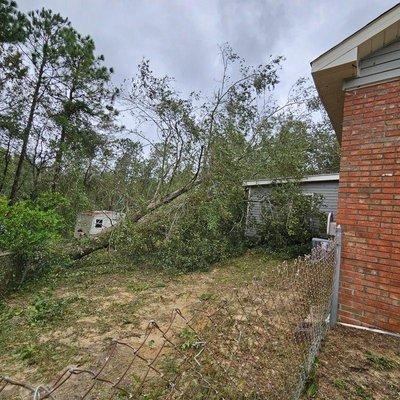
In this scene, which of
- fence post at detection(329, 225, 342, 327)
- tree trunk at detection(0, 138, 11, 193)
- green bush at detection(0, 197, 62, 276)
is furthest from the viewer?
tree trunk at detection(0, 138, 11, 193)

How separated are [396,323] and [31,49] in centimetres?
1797

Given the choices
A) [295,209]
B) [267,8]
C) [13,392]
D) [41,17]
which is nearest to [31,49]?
[41,17]

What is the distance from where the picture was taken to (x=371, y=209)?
371 cm

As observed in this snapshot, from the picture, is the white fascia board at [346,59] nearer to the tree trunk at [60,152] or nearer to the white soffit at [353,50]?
the white soffit at [353,50]

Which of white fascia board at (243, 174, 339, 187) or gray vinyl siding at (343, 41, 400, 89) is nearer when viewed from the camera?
gray vinyl siding at (343, 41, 400, 89)

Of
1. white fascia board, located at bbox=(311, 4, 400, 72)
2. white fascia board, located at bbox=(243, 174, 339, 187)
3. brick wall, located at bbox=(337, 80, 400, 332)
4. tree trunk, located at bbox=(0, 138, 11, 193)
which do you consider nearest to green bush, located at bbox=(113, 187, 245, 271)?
white fascia board, located at bbox=(243, 174, 339, 187)

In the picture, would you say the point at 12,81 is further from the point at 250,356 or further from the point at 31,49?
the point at 250,356

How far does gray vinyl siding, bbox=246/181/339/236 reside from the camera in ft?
35.9

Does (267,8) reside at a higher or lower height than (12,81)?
higher

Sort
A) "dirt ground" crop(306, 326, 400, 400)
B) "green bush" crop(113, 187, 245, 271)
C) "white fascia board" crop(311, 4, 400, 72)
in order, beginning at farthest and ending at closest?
"green bush" crop(113, 187, 245, 271) < "white fascia board" crop(311, 4, 400, 72) < "dirt ground" crop(306, 326, 400, 400)

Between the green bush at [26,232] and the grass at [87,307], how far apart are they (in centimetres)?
70

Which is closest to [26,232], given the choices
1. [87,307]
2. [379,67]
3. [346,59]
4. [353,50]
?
[87,307]

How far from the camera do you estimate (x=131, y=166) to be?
44.2 ft

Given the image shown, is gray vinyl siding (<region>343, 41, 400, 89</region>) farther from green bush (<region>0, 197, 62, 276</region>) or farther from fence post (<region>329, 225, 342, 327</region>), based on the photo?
green bush (<region>0, 197, 62, 276</region>)
